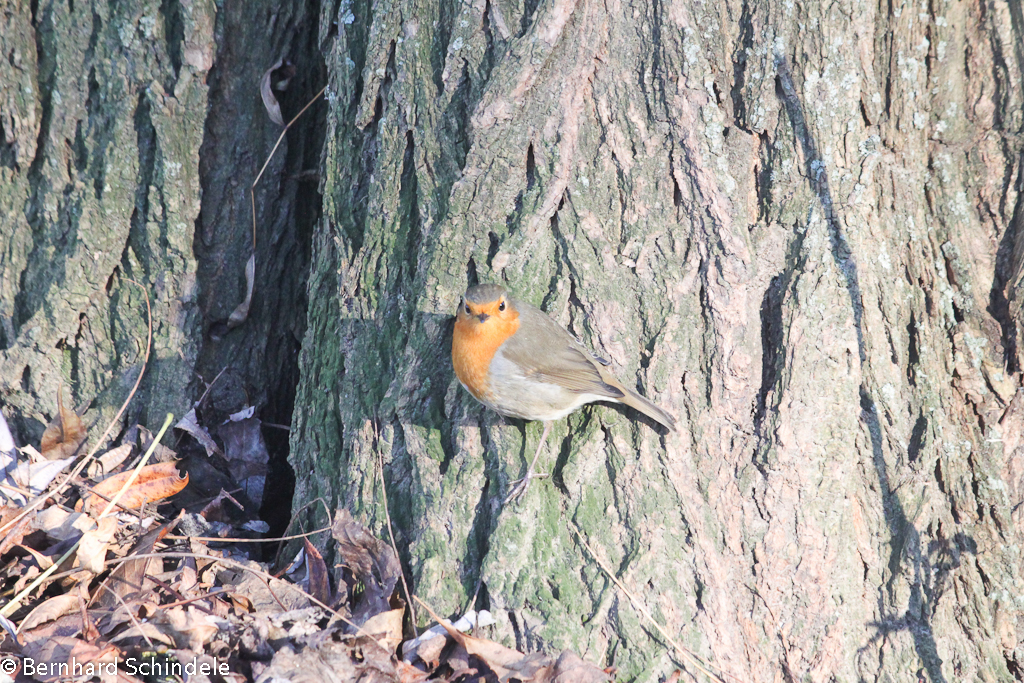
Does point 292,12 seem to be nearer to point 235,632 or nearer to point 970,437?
point 235,632

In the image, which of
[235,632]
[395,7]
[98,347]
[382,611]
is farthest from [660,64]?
→ [98,347]

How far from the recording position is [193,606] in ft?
9.28

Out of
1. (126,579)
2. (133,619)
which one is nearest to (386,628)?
(133,619)

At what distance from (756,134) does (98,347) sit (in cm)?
297

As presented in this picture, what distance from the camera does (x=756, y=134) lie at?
111 inches

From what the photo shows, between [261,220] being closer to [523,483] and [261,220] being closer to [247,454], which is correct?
[247,454]

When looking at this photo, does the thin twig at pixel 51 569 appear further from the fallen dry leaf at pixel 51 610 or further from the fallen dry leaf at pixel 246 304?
the fallen dry leaf at pixel 246 304

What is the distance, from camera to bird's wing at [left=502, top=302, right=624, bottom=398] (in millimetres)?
2984

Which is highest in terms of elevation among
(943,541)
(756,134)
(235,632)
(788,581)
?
(756,134)

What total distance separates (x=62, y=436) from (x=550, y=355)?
224 centimetres

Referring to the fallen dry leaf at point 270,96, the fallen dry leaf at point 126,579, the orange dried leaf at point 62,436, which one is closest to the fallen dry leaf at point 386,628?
the fallen dry leaf at point 126,579

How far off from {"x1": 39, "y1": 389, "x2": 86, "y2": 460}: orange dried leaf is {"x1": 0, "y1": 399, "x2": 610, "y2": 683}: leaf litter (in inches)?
5.0

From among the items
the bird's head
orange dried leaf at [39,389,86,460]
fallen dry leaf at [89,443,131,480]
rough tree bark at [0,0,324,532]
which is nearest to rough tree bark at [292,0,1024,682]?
the bird's head

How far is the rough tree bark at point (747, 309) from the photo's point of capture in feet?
9.18
